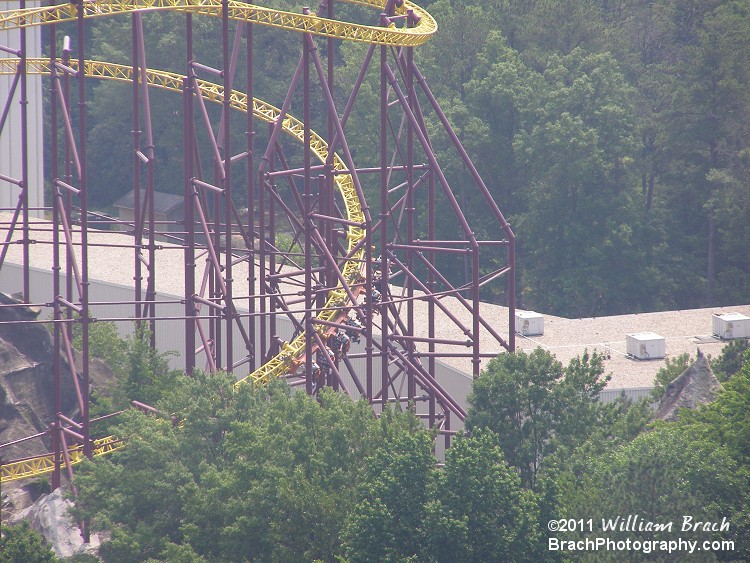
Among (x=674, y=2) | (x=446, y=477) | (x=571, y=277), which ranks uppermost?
(x=674, y=2)

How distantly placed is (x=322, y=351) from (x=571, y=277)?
93.2 ft

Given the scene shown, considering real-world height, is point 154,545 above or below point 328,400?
below

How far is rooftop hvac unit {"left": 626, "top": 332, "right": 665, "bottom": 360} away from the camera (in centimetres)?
3866

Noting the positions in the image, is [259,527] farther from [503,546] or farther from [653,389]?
[653,389]

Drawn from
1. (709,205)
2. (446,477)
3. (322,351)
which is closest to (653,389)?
(322,351)

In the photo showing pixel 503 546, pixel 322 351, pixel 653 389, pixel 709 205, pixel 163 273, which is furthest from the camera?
pixel 709 205

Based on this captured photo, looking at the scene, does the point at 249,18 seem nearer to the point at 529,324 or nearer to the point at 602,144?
the point at 529,324

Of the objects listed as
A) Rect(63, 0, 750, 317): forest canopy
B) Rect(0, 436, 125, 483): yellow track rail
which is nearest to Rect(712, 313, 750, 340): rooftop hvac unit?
Rect(63, 0, 750, 317): forest canopy

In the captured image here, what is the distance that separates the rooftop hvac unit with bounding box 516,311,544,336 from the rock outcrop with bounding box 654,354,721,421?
25.8 ft

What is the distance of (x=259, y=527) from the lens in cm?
2489

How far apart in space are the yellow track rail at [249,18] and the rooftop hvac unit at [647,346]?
11.1 meters

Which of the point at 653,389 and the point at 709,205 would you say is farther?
the point at 709,205

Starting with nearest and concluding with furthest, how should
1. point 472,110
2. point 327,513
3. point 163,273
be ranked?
point 327,513 < point 163,273 < point 472,110

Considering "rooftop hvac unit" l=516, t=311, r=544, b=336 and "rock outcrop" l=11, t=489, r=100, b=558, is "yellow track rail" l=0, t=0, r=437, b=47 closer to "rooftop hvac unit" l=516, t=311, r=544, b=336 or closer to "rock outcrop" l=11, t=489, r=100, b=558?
"rock outcrop" l=11, t=489, r=100, b=558
